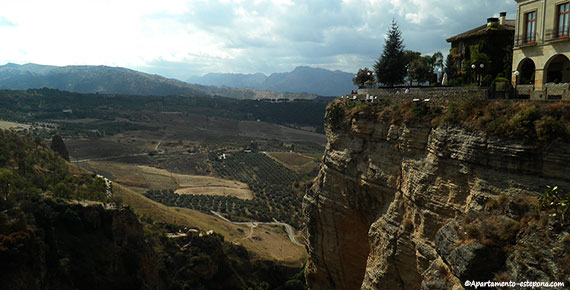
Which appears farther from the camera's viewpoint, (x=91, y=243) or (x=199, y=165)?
(x=199, y=165)

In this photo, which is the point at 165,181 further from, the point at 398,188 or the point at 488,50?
the point at 398,188

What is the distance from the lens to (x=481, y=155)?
46.0 feet

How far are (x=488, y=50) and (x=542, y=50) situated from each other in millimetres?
6898

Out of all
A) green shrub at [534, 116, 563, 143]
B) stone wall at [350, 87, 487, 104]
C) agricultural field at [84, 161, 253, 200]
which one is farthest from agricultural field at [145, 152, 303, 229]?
green shrub at [534, 116, 563, 143]

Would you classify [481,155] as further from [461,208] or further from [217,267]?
[217,267]

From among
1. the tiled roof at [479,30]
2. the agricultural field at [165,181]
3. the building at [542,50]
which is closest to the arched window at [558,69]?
the building at [542,50]

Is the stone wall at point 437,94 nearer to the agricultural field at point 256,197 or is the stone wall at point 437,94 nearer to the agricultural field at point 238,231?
the agricultural field at point 238,231

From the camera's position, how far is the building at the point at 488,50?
2448 centimetres

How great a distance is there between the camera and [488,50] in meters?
25.1

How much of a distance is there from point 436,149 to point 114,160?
352 ft

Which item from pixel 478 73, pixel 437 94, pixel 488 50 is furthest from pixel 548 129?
pixel 488 50

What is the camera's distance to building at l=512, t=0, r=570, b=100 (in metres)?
16.9

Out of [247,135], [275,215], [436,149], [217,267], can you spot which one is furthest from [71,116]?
[436,149]

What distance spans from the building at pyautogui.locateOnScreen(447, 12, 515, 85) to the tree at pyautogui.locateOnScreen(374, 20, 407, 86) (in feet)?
16.3
